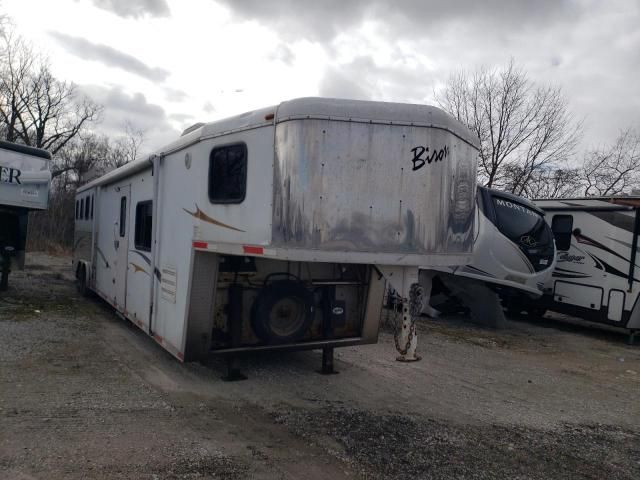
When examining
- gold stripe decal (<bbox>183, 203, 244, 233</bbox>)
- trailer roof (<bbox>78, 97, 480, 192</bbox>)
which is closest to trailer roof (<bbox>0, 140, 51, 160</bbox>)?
gold stripe decal (<bbox>183, 203, 244, 233</bbox>)

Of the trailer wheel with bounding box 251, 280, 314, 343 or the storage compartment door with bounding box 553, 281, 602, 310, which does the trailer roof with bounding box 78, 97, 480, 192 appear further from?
the storage compartment door with bounding box 553, 281, 602, 310

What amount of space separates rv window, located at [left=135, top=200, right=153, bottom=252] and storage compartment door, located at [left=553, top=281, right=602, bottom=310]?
9423 millimetres

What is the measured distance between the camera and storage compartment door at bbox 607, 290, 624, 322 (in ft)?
Result: 35.4

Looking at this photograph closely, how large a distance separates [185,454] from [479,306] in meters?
8.86

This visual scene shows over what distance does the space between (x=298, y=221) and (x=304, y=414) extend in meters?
2.03

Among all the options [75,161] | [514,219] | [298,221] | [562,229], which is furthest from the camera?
[75,161]

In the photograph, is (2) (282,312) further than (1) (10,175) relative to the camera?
No

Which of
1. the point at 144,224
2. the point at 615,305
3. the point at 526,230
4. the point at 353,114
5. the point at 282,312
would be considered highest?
the point at 353,114

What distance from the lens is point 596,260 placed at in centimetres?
1146

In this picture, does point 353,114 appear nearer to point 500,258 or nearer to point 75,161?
point 500,258

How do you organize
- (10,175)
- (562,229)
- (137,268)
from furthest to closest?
(562,229) → (10,175) → (137,268)

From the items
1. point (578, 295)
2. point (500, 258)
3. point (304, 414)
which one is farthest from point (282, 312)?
point (578, 295)

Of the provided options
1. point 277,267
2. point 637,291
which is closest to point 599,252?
point 637,291

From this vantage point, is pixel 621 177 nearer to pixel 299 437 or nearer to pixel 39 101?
pixel 299 437
